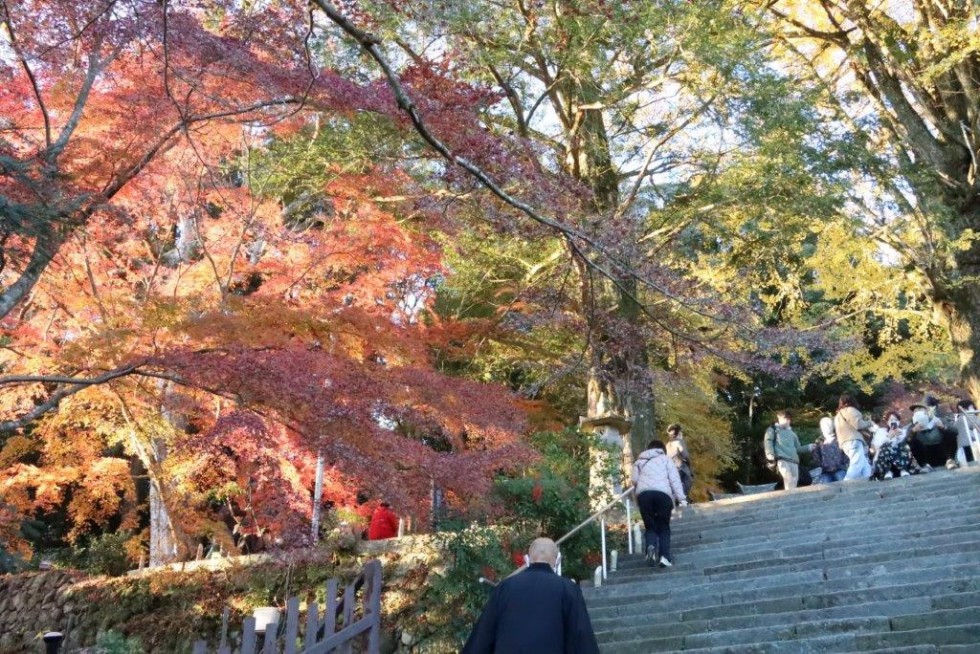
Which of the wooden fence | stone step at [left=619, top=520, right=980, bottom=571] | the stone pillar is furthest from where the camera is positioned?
the stone pillar

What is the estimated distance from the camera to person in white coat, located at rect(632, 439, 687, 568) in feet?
27.9

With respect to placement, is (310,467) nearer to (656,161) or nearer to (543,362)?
(543,362)

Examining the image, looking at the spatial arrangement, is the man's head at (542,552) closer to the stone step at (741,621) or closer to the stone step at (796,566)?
the stone step at (741,621)

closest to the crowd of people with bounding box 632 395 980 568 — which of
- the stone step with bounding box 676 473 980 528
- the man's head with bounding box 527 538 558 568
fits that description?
the stone step with bounding box 676 473 980 528

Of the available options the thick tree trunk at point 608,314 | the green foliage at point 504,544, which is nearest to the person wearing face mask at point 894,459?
the thick tree trunk at point 608,314

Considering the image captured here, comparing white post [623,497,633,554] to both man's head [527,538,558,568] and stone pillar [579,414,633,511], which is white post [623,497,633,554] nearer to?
stone pillar [579,414,633,511]

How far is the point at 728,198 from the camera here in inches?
480

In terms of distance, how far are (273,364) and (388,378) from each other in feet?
5.59

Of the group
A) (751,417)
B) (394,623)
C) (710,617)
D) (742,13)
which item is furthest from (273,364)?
(751,417)

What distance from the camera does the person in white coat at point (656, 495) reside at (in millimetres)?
8492

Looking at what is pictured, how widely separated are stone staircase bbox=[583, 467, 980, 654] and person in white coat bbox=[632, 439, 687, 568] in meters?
0.21

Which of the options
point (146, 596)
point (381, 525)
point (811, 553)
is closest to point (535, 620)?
point (811, 553)

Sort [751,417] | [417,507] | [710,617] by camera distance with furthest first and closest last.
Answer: [751,417] < [417,507] < [710,617]

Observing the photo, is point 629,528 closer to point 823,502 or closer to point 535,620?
point 823,502
